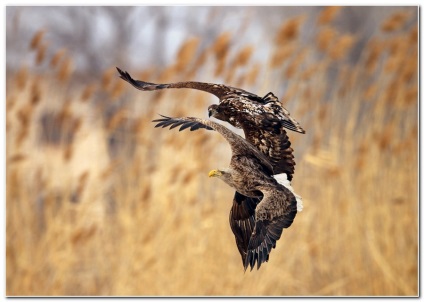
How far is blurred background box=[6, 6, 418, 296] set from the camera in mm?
3570

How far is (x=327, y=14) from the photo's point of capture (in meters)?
3.58

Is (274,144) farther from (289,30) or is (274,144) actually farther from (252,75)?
(289,30)

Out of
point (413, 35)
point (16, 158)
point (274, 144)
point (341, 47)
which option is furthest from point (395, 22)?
point (16, 158)

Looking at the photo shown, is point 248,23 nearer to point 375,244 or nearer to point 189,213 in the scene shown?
point 189,213

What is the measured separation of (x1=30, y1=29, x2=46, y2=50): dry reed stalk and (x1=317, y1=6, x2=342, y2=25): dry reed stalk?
123 cm

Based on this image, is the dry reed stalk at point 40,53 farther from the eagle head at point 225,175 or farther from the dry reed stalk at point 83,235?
the eagle head at point 225,175

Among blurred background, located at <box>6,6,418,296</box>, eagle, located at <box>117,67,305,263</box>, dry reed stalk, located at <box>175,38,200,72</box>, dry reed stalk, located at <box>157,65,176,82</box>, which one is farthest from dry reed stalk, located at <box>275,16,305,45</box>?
dry reed stalk, located at <box>157,65,176,82</box>

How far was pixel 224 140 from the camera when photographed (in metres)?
3.40

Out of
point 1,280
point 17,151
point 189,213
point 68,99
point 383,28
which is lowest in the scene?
point 1,280

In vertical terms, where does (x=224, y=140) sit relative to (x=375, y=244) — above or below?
above

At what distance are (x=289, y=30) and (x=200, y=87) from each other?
0.47 metres

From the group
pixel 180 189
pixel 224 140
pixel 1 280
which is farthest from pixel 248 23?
pixel 1 280

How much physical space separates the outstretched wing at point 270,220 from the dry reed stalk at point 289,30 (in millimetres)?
693

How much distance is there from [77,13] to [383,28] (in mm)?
1362
